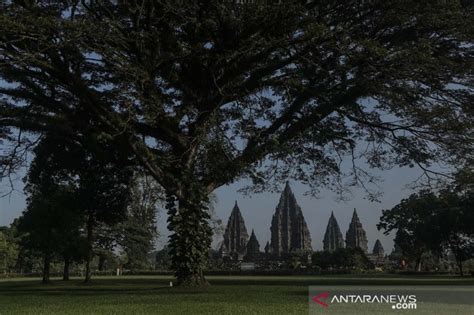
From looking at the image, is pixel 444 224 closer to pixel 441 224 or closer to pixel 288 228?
pixel 441 224

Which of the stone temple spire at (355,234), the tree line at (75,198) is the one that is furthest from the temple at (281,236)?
the tree line at (75,198)

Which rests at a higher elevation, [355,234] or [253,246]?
[355,234]

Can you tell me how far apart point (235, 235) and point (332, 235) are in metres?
23.6

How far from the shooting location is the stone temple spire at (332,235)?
112050mm

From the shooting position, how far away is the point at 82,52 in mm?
17500

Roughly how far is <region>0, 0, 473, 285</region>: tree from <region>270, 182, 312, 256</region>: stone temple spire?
2845 inches

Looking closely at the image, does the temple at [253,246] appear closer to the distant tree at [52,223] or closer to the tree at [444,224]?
the tree at [444,224]

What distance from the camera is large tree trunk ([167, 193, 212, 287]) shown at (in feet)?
66.9

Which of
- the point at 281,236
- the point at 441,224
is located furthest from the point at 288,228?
the point at 441,224

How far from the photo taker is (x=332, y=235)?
373 ft

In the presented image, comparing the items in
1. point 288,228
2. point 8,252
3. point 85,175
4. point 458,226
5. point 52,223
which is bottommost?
point 8,252

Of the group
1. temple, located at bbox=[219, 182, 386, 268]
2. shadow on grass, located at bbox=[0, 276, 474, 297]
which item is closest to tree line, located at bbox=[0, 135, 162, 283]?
shadow on grass, located at bbox=[0, 276, 474, 297]

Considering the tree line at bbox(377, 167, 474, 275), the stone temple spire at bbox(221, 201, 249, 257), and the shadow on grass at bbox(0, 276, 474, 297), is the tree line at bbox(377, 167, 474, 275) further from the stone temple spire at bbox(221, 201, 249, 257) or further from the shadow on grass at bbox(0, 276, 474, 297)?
the stone temple spire at bbox(221, 201, 249, 257)

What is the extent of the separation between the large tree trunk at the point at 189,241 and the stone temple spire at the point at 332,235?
93.3 meters
